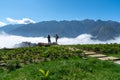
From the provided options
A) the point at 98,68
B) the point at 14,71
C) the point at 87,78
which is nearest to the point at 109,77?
the point at 87,78

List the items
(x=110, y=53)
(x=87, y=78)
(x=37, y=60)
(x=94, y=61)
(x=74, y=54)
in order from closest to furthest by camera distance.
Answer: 1. (x=87, y=78)
2. (x=94, y=61)
3. (x=37, y=60)
4. (x=74, y=54)
5. (x=110, y=53)

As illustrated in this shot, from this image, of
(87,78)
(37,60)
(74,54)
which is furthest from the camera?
(74,54)

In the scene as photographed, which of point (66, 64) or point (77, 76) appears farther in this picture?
point (66, 64)

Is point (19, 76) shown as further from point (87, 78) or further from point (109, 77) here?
point (109, 77)

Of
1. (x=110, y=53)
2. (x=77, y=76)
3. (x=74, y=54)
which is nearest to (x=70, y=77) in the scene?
(x=77, y=76)

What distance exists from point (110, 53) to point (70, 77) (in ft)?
40.5

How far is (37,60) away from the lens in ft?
67.3

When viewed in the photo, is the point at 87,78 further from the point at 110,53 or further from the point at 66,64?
the point at 110,53

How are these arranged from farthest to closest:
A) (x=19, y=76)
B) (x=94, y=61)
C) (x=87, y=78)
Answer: (x=94, y=61), (x=19, y=76), (x=87, y=78)

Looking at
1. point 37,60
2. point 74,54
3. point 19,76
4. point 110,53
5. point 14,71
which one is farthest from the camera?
point 110,53

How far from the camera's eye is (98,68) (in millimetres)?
17219

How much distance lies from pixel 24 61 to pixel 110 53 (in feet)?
31.3

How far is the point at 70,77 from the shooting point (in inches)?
577

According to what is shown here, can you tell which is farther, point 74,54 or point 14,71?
point 74,54
